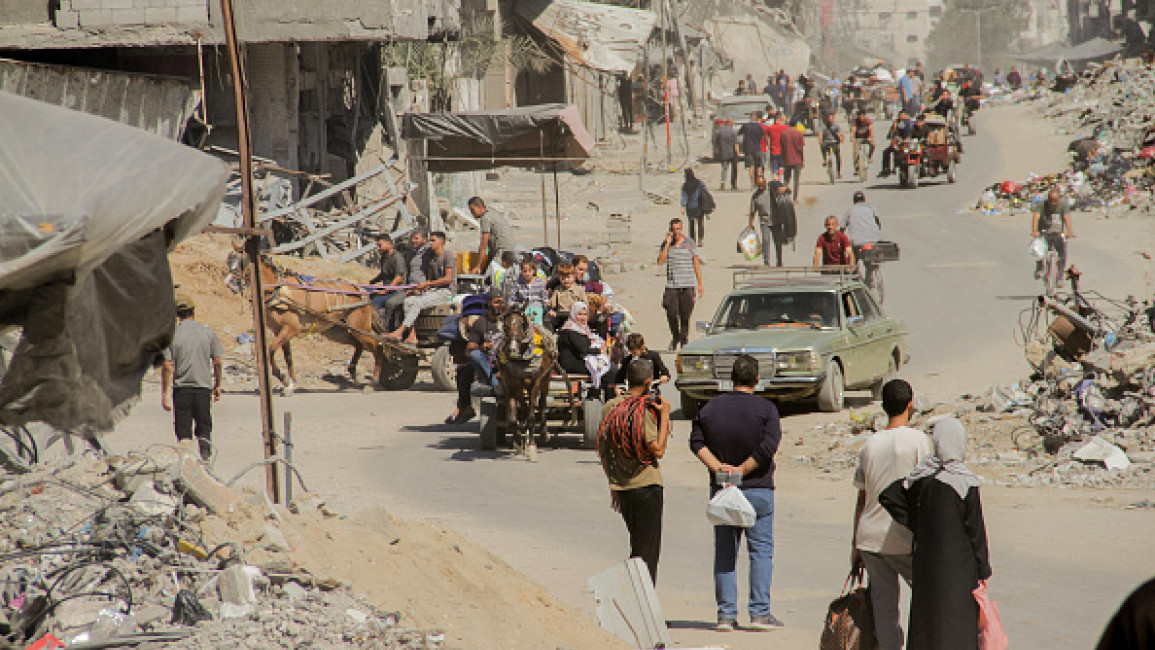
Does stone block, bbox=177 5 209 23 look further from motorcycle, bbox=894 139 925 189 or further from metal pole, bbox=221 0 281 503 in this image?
motorcycle, bbox=894 139 925 189

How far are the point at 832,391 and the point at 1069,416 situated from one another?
3.11 metres

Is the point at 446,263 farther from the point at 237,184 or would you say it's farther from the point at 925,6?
the point at 925,6

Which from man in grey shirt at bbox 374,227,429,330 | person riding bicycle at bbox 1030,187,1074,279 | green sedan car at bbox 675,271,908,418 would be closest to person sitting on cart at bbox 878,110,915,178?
person riding bicycle at bbox 1030,187,1074,279

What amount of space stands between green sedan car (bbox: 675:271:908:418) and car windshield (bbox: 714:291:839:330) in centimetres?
1

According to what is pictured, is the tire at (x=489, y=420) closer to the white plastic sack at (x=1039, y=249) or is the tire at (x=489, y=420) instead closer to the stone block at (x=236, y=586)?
the stone block at (x=236, y=586)

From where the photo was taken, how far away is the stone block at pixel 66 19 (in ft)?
82.1

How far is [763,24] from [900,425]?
247 feet

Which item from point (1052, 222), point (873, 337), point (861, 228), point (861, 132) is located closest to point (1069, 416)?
point (873, 337)

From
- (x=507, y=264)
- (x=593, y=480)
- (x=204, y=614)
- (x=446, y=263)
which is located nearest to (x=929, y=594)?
(x=204, y=614)

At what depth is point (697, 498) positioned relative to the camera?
45.4 feet

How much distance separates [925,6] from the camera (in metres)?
148

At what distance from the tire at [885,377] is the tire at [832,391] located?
→ 43.1 inches

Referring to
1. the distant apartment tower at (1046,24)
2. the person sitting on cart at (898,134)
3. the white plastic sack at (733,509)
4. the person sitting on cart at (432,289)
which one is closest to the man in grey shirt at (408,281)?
the person sitting on cart at (432,289)

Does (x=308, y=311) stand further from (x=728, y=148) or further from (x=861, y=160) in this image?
(x=861, y=160)
